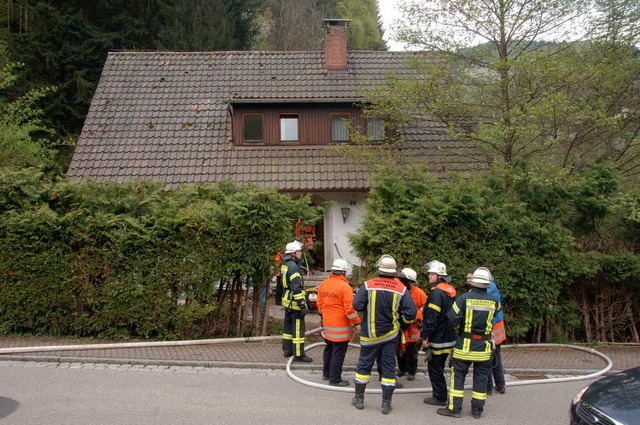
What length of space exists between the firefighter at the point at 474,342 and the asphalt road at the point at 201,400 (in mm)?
245

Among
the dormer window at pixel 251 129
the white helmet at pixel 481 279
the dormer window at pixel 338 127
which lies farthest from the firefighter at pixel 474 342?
the dormer window at pixel 251 129

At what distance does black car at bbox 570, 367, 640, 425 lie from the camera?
5277 millimetres

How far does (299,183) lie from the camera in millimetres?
17359

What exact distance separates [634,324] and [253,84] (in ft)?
45.7

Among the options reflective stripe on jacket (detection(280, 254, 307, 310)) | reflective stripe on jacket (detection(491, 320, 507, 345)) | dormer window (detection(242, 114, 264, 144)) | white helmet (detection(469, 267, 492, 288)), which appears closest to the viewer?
white helmet (detection(469, 267, 492, 288))

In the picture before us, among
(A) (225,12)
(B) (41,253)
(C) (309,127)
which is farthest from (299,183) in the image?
(A) (225,12)

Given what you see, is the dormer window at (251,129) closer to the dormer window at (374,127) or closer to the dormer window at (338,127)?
the dormer window at (338,127)

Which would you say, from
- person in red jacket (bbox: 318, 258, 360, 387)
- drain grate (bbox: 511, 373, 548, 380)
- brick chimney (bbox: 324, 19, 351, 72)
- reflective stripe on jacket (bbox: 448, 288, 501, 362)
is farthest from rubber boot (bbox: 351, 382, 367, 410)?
brick chimney (bbox: 324, 19, 351, 72)

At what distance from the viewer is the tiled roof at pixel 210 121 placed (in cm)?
1766

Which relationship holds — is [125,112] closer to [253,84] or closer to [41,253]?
[253,84]

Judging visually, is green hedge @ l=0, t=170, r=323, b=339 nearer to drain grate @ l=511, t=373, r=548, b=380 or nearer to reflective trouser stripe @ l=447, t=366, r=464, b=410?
reflective trouser stripe @ l=447, t=366, r=464, b=410

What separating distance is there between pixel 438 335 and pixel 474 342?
60cm

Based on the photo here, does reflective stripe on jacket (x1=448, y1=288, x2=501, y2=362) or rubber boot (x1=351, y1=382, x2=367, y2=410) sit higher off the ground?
reflective stripe on jacket (x1=448, y1=288, x2=501, y2=362)

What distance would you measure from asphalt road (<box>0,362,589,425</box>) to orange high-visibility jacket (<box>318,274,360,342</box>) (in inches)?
32.9
